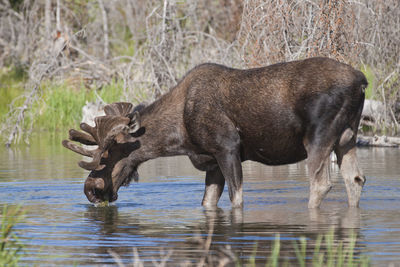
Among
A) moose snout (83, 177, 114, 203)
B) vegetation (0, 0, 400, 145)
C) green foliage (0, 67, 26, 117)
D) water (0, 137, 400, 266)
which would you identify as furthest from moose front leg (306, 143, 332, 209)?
green foliage (0, 67, 26, 117)

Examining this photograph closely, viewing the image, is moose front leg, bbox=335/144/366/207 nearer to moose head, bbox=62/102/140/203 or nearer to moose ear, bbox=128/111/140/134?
moose ear, bbox=128/111/140/134

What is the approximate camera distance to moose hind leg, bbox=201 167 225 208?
10617mm

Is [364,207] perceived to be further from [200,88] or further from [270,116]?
[200,88]

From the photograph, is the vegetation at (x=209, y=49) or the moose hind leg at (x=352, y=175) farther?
the vegetation at (x=209, y=49)

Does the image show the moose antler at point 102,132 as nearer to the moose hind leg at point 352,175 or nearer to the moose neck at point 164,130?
the moose neck at point 164,130

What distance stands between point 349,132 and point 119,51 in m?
21.8

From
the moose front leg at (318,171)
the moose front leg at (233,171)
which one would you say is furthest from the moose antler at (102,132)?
the moose front leg at (318,171)

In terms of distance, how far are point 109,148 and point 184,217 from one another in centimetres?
152

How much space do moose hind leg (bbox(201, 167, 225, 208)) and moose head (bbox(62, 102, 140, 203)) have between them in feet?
3.03

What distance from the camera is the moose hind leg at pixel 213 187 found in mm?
10617

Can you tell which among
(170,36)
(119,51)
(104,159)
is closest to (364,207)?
(104,159)

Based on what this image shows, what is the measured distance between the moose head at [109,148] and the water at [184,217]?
0.91ft

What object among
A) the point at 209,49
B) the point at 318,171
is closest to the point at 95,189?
the point at 318,171

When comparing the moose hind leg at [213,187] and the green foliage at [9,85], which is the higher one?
the green foliage at [9,85]
